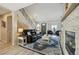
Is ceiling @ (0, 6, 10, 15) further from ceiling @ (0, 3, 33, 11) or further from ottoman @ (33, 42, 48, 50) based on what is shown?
ottoman @ (33, 42, 48, 50)

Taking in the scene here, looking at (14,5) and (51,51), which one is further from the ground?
(14,5)

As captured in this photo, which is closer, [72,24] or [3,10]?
[72,24]

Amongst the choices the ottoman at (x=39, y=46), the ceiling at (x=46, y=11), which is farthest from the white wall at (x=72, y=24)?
the ottoman at (x=39, y=46)

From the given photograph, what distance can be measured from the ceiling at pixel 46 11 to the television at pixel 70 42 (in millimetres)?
382

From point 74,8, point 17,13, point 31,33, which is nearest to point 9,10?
point 17,13

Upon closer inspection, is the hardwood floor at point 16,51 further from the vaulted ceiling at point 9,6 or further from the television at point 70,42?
the vaulted ceiling at point 9,6

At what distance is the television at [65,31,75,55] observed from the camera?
6.42ft

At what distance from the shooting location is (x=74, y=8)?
1.78 metres

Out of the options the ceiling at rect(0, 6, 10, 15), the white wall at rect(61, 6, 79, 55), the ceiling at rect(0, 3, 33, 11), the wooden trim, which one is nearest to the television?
the white wall at rect(61, 6, 79, 55)

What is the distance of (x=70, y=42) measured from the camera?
2057 mm

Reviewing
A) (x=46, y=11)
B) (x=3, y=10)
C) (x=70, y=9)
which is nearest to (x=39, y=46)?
(x=46, y=11)

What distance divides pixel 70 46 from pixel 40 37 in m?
0.64

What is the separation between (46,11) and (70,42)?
31.2 inches

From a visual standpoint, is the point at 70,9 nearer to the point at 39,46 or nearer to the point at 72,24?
the point at 72,24
